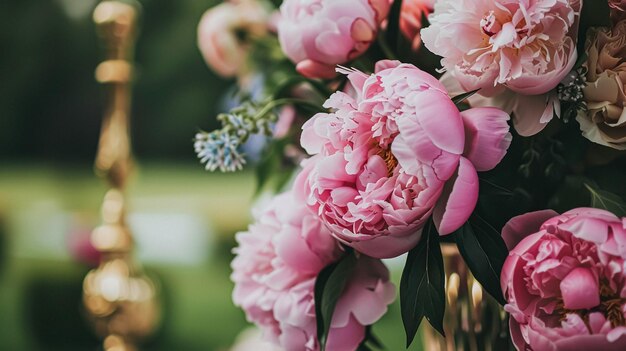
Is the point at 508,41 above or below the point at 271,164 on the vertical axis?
above

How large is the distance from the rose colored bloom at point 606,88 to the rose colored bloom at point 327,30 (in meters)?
0.11

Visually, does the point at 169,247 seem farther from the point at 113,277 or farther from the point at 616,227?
the point at 616,227

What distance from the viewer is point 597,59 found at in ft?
1.11

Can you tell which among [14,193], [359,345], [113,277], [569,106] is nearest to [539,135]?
[569,106]

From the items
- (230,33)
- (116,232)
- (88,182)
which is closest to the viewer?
(230,33)

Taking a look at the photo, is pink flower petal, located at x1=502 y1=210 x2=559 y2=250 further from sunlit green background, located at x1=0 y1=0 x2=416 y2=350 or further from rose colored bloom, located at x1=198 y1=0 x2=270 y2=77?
Result: sunlit green background, located at x1=0 y1=0 x2=416 y2=350

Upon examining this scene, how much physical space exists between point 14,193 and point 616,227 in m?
1.60

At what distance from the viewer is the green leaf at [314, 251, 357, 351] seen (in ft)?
1.23

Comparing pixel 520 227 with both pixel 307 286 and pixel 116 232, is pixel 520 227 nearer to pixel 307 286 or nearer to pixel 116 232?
pixel 307 286

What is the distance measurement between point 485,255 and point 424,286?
3 centimetres

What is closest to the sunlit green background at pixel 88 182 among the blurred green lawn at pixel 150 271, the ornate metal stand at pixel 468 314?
the blurred green lawn at pixel 150 271

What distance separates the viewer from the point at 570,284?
30cm

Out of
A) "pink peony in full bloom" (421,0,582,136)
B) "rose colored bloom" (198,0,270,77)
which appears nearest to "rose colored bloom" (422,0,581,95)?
"pink peony in full bloom" (421,0,582,136)

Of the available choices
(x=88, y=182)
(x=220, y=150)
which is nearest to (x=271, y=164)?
(x=220, y=150)
